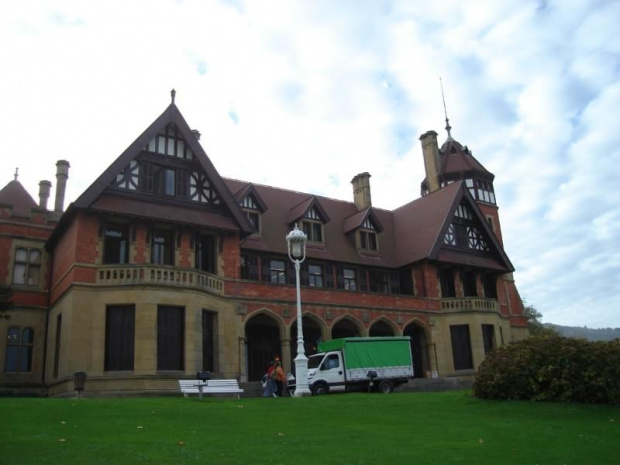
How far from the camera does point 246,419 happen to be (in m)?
13.8

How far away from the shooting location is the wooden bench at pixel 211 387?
21.3 m

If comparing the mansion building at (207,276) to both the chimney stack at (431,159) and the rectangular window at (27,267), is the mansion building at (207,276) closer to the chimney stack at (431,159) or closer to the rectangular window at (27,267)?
the rectangular window at (27,267)

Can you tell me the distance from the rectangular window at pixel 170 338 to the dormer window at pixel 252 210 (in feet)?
28.9

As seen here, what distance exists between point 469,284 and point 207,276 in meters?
18.7

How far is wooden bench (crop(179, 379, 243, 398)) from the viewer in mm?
21328

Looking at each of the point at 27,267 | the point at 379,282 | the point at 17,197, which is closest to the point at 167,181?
the point at 27,267

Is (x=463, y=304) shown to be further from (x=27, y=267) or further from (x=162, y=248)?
(x=27, y=267)

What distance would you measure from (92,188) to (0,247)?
7530 millimetres

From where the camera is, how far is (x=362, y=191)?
136ft

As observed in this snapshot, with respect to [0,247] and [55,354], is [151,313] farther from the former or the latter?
[0,247]

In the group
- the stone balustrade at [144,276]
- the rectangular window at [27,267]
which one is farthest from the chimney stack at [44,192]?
the stone balustrade at [144,276]

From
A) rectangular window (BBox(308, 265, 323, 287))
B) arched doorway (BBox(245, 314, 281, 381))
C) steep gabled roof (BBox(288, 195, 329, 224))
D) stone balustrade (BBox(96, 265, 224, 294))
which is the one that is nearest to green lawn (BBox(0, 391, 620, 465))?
stone balustrade (BBox(96, 265, 224, 294))

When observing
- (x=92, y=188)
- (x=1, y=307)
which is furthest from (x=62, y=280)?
(x=92, y=188)

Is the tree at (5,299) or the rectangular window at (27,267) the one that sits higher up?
the rectangular window at (27,267)
